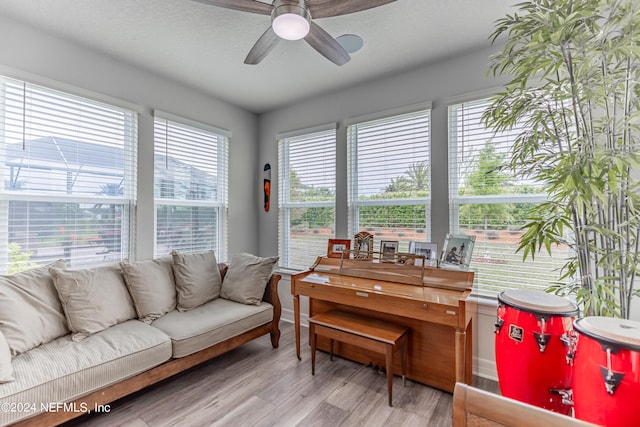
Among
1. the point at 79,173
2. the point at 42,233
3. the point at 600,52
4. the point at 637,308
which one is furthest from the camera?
the point at 79,173

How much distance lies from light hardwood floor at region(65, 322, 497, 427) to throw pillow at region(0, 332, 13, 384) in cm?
57

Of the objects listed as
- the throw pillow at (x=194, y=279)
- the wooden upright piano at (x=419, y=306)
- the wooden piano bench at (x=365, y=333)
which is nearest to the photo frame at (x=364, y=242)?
the wooden upright piano at (x=419, y=306)

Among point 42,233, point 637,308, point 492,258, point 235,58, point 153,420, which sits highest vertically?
point 235,58

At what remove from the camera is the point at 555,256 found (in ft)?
7.46

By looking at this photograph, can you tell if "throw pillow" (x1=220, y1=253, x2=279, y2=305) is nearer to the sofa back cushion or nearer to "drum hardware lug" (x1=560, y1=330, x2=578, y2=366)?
the sofa back cushion

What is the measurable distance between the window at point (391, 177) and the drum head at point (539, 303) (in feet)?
3.91

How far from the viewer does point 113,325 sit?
2.19 meters

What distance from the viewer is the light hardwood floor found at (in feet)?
6.14

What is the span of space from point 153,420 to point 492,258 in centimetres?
279

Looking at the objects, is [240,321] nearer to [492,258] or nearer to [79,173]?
[79,173]

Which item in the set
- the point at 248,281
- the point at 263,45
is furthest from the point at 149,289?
the point at 263,45

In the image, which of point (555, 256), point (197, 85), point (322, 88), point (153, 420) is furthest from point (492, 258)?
point (197, 85)

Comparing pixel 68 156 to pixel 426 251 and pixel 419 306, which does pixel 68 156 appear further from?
pixel 426 251

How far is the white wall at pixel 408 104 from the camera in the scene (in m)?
2.52
